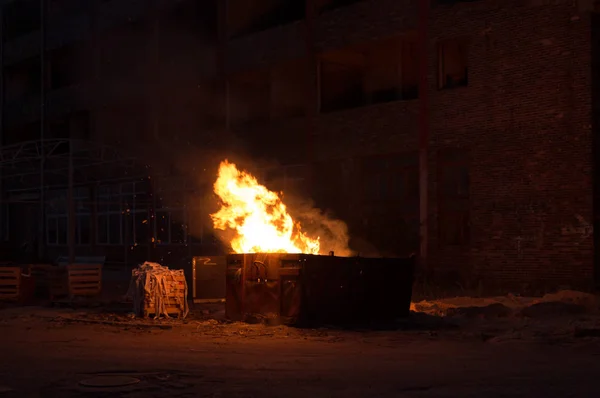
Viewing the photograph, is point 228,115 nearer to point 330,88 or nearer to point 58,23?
point 330,88

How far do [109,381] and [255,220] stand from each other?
8596mm

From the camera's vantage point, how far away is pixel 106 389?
28.4 ft

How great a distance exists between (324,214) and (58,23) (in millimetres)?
20925

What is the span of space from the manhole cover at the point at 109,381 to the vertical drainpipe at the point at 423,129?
15.3m

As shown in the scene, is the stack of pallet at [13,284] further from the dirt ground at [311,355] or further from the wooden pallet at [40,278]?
the dirt ground at [311,355]

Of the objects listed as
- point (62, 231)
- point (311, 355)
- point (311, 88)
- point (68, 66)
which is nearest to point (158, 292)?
point (311, 355)

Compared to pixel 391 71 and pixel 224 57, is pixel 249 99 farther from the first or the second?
pixel 391 71

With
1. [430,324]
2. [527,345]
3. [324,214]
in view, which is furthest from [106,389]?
[324,214]

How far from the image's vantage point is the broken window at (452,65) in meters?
23.8

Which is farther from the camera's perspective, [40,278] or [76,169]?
[76,169]

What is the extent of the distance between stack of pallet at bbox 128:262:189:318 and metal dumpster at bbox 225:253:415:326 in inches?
54.3

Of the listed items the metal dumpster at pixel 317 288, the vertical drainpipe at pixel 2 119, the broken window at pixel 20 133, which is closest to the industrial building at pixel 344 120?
the vertical drainpipe at pixel 2 119

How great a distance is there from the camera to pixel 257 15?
105 feet

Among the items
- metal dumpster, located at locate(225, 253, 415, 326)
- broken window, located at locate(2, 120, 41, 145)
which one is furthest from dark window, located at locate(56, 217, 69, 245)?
metal dumpster, located at locate(225, 253, 415, 326)
